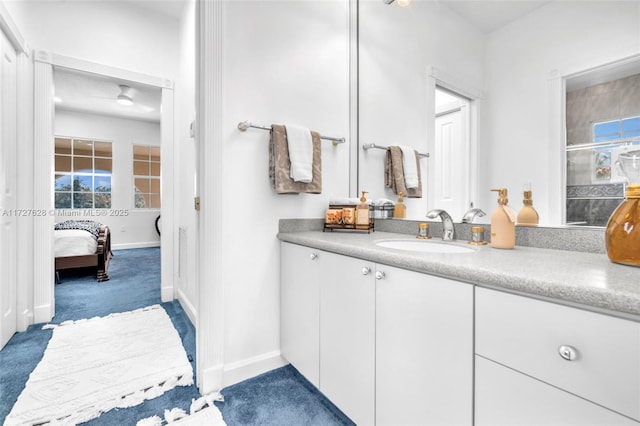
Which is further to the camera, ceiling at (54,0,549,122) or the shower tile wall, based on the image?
ceiling at (54,0,549,122)

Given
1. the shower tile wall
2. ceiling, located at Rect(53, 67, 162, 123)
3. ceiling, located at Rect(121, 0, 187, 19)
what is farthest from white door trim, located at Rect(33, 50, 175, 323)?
the shower tile wall

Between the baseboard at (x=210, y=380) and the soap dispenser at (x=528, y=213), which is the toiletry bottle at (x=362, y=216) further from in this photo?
the baseboard at (x=210, y=380)

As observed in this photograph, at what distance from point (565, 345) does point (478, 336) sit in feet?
0.62

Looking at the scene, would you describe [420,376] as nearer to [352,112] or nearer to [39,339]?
[352,112]

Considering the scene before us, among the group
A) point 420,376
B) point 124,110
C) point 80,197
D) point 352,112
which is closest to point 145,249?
point 80,197

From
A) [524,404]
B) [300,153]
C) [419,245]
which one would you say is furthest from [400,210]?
[524,404]

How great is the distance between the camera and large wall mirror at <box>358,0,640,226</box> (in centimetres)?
93

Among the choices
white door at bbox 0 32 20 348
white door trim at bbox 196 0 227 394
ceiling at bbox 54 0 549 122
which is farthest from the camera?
white door at bbox 0 32 20 348

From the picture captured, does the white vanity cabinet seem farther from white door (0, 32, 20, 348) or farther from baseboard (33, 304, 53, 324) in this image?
baseboard (33, 304, 53, 324)

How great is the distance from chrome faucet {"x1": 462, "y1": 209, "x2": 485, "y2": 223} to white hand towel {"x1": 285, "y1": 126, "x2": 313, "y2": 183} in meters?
0.81

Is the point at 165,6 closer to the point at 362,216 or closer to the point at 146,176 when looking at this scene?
the point at 362,216

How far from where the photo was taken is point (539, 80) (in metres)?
1.10

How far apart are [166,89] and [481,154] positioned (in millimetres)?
2949

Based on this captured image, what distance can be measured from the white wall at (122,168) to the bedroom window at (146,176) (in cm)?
10
